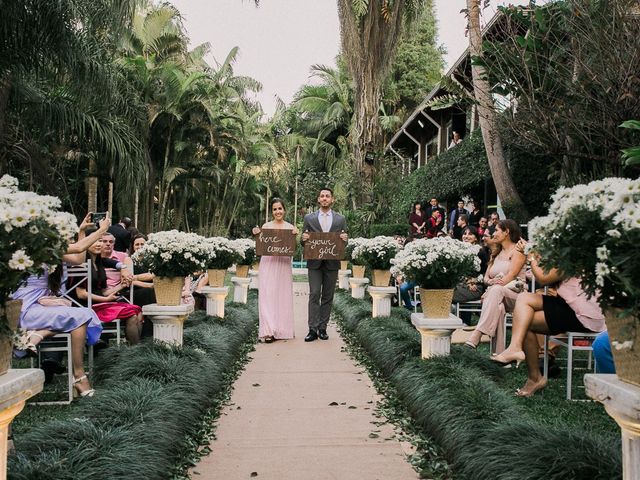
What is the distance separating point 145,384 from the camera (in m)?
4.77

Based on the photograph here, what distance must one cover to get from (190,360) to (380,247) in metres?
4.49

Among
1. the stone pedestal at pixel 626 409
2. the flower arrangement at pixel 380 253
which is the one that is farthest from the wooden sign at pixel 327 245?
the stone pedestal at pixel 626 409

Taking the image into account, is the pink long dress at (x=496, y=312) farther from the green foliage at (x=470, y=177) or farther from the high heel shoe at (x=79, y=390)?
the high heel shoe at (x=79, y=390)

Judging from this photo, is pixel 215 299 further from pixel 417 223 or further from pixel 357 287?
pixel 417 223

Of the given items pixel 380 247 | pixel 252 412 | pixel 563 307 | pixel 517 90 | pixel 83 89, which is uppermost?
pixel 83 89

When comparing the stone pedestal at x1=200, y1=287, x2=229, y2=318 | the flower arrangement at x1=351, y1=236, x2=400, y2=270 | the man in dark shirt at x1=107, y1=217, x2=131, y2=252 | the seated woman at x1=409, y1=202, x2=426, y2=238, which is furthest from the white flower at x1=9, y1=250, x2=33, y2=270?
the seated woman at x1=409, y1=202, x2=426, y2=238

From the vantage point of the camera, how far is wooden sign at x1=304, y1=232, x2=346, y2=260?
28.7 ft

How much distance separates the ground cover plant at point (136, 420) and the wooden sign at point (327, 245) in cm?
232

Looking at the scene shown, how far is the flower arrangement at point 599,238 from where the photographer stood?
7.20ft

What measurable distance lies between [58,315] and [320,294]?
4.48 metres

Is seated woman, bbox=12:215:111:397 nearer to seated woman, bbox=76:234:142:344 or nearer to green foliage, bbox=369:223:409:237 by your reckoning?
seated woman, bbox=76:234:142:344

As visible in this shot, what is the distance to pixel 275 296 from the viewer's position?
8930 millimetres

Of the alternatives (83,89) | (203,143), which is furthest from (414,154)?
(83,89)

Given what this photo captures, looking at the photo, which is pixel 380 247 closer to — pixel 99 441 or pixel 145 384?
pixel 145 384
